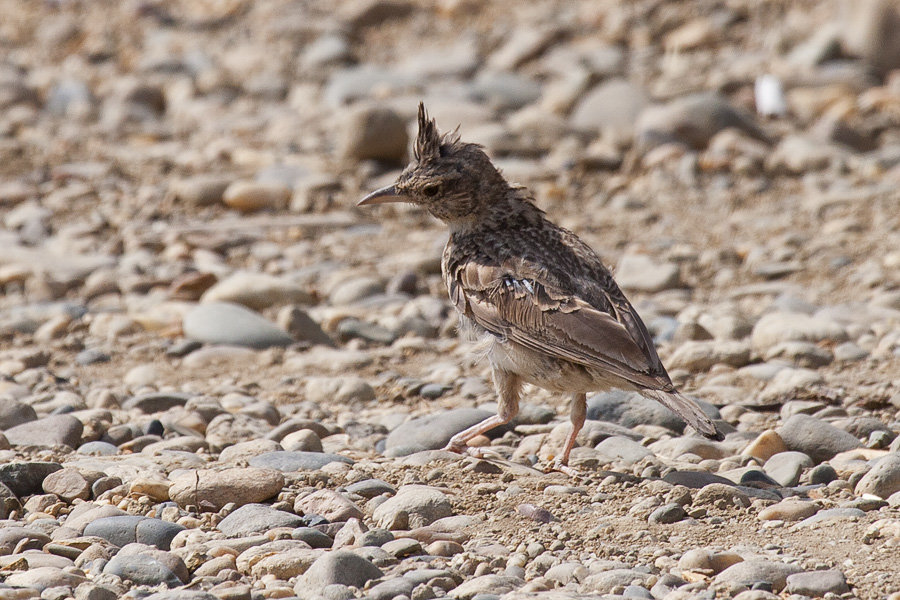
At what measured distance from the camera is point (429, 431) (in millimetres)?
5934

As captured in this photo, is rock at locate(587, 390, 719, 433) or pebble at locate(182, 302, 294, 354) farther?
pebble at locate(182, 302, 294, 354)

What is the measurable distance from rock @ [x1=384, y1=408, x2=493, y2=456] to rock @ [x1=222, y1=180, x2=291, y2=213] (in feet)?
16.3

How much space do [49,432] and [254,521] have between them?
1.59m

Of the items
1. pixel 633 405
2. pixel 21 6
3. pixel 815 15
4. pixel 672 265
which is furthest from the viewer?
pixel 21 6

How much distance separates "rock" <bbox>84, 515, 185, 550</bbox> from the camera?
4547mm

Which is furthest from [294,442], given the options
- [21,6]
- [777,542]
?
[21,6]

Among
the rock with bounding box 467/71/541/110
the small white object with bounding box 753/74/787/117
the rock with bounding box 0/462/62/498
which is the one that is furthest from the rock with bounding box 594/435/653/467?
the rock with bounding box 467/71/541/110

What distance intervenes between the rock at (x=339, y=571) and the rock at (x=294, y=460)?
1143 mm

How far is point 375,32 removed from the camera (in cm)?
1561

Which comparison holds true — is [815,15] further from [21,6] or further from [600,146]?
[21,6]

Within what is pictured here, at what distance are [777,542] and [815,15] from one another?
11380mm

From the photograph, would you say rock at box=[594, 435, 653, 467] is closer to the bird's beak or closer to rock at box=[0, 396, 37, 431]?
the bird's beak

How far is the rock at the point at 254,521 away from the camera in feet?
15.2

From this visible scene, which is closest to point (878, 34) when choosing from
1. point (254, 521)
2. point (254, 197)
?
point (254, 197)
